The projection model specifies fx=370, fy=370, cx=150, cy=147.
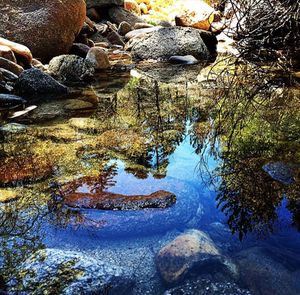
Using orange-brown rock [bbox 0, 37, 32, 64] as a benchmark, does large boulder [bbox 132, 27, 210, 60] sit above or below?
below

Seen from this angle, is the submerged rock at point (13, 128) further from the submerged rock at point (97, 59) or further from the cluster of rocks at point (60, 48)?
the submerged rock at point (97, 59)

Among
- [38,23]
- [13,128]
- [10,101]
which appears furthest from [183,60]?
[13,128]

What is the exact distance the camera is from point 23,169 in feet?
9.71

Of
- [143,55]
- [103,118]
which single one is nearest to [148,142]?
[103,118]

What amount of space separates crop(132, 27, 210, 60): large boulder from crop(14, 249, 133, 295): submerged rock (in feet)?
26.6

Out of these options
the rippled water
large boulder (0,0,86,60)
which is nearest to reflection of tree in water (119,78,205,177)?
the rippled water

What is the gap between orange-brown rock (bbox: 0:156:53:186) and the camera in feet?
9.20

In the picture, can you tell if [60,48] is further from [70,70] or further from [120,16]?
[120,16]

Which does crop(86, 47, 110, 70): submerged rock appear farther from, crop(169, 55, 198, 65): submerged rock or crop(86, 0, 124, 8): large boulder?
crop(86, 0, 124, 8): large boulder

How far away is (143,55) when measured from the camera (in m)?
9.51

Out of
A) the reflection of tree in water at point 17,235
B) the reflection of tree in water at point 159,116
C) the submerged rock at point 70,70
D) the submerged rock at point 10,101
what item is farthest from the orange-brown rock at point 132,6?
the reflection of tree in water at point 17,235

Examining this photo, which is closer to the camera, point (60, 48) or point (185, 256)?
point (185, 256)

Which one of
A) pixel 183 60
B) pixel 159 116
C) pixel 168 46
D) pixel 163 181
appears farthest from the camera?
pixel 168 46

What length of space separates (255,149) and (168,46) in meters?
6.94
